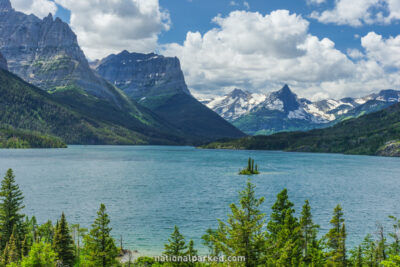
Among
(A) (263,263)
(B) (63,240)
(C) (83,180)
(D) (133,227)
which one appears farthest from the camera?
(C) (83,180)

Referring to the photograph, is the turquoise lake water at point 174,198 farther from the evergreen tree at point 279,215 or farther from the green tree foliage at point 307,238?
the green tree foliage at point 307,238

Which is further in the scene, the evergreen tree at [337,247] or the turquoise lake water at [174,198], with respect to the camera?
the turquoise lake water at [174,198]

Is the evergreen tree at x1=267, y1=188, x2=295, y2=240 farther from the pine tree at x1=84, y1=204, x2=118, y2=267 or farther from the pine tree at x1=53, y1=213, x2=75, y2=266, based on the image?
the pine tree at x1=53, y1=213, x2=75, y2=266

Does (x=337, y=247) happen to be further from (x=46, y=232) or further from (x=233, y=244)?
(x=46, y=232)

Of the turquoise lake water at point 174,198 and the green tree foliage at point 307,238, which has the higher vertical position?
the green tree foliage at point 307,238

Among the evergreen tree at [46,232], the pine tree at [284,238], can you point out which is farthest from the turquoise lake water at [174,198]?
the pine tree at [284,238]

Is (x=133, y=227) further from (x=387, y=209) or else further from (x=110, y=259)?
(x=387, y=209)

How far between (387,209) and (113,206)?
93275 mm

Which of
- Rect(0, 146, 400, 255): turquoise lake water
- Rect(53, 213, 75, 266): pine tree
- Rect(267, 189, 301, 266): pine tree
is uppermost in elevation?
Rect(267, 189, 301, 266): pine tree

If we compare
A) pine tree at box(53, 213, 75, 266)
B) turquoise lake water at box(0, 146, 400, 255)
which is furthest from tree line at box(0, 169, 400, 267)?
turquoise lake water at box(0, 146, 400, 255)

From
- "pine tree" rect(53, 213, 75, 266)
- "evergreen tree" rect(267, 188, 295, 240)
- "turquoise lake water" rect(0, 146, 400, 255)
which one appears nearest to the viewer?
"pine tree" rect(53, 213, 75, 266)

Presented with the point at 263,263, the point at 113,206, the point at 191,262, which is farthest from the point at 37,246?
the point at 113,206

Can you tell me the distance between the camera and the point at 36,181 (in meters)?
161

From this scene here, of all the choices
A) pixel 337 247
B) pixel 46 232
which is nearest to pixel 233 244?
pixel 337 247
